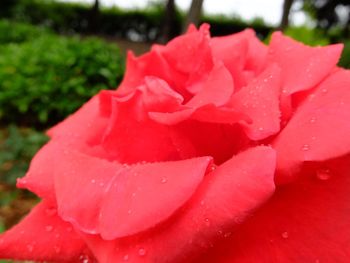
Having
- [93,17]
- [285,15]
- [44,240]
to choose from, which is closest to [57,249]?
[44,240]

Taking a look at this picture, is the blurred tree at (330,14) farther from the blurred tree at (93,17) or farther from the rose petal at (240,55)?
the rose petal at (240,55)

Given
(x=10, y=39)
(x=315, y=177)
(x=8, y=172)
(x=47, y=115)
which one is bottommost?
(x=10, y=39)

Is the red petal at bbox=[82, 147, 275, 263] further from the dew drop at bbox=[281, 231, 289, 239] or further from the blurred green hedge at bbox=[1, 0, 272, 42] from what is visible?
the blurred green hedge at bbox=[1, 0, 272, 42]

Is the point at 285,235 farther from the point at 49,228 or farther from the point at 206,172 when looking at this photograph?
the point at 49,228

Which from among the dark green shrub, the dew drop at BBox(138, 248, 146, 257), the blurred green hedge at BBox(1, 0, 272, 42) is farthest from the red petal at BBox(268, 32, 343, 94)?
the blurred green hedge at BBox(1, 0, 272, 42)

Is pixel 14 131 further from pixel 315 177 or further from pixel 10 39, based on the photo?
pixel 10 39

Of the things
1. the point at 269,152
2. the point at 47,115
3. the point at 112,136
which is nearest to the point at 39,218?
the point at 112,136

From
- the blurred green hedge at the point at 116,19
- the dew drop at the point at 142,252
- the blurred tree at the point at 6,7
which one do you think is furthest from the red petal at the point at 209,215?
the blurred tree at the point at 6,7
